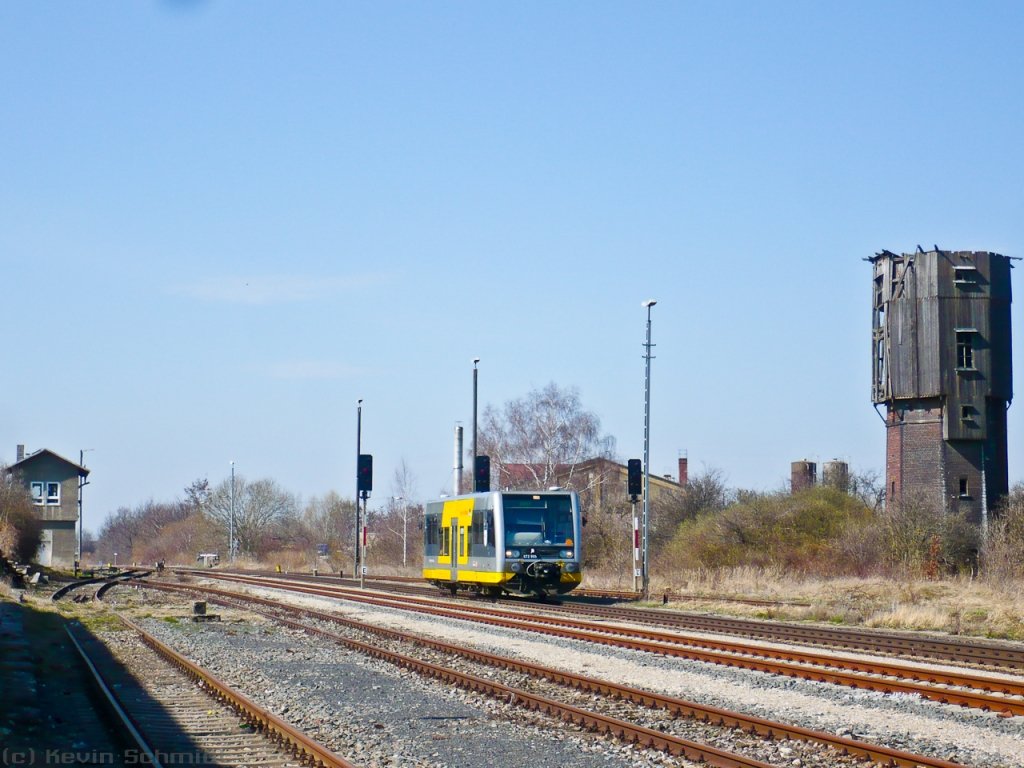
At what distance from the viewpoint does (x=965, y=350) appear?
49.5 meters

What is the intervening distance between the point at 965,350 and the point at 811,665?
37.3 metres

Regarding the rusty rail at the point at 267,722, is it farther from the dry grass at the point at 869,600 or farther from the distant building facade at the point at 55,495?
the distant building facade at the point at 55,495

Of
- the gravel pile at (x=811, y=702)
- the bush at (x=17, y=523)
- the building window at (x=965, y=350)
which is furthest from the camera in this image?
the building window at (x=965, y=350)

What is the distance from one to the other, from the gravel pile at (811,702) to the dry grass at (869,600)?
26.4 ft

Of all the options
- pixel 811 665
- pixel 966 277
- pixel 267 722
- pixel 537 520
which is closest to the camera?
pixel 267 722

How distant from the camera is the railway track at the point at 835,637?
54.3ft

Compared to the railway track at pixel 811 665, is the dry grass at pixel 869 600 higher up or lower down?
lower down

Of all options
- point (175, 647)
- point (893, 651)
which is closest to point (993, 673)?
point (893, 651)

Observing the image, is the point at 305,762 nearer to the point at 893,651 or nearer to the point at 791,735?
the point at 791,735

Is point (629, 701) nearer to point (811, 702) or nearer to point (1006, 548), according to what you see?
point (811, 702)

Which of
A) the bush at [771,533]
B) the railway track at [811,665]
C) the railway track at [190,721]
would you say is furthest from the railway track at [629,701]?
the bush at [771,533]

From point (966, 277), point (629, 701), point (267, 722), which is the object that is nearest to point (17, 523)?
point (966, 277)

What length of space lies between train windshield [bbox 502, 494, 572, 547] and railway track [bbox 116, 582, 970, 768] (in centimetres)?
958

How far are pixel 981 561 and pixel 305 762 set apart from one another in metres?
35.5
